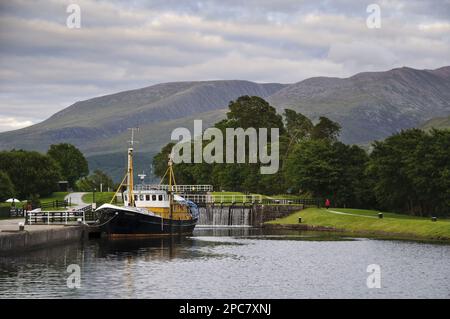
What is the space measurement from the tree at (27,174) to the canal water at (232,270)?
8416 cm

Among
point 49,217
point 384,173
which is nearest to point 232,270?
point 49,217

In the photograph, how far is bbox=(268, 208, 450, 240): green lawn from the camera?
113062mm

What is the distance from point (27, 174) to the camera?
190 m

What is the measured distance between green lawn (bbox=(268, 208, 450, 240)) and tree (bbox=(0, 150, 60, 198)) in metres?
64.2

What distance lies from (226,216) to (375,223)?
131 ft

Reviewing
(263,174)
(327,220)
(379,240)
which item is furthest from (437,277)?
(263,174)

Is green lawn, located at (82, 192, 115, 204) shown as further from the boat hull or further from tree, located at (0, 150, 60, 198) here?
the boat hull

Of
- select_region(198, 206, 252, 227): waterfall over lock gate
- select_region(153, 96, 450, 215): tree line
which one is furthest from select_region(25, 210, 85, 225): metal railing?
select_region(153, 96, 450, 215): tree line

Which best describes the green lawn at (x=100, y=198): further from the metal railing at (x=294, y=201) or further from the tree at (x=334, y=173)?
the tree at (x=334, y=173)

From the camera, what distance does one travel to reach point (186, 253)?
94500mm

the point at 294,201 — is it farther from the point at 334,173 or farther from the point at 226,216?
the point at 226,216

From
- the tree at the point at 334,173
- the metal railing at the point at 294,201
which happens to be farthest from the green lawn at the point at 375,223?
the tree at the point at 334,173

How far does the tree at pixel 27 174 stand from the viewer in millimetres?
189250
